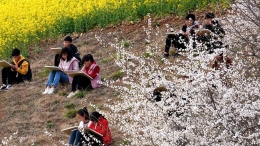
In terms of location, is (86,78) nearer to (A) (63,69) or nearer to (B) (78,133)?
(A) (63,69)

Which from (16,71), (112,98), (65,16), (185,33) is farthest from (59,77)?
(65,16)

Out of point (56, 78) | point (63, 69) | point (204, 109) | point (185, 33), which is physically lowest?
point (56, 78)

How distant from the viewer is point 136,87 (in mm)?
4820

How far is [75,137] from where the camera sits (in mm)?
6426

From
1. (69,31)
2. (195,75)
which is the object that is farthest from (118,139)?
(69,31)

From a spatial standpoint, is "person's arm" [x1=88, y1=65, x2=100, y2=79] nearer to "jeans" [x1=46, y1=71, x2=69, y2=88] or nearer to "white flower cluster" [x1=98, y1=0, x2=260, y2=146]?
"jeans" [x1=46, y1=71, x2=69, y2=88]

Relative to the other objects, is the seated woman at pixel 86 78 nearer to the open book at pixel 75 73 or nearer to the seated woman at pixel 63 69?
the open book at pixel 75 73

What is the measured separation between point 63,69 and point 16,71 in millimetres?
1244

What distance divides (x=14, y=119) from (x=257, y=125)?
5365mm

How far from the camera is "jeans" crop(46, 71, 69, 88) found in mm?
8875

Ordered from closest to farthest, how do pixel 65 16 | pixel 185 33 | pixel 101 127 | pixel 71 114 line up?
pixel 101 127
pixel 71 114
pixel 185 33
pixel 65 16

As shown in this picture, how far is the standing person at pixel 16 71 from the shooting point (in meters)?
9.52

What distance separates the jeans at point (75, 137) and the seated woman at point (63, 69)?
8.28ft

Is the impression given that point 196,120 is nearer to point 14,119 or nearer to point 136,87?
point 136,87
